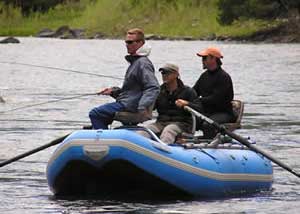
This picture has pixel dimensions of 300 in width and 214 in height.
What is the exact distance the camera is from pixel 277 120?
27.8 m

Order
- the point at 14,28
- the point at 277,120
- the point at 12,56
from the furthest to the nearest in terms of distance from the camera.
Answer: the point at 14,28 < the point at 12,56 < the point at 277,120

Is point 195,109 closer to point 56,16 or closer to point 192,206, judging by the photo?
point 192,206

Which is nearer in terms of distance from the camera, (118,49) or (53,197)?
(53,197)

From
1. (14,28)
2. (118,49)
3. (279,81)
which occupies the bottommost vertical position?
(14,28)

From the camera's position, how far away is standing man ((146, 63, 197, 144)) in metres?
15.4

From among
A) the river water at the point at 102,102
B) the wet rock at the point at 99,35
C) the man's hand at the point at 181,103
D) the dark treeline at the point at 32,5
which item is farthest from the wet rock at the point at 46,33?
the man's hand at the point at 181,103

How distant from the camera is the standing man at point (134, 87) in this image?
593 inches

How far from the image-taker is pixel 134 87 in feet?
50.0

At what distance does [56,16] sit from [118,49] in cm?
4005

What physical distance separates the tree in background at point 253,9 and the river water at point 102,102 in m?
16.8

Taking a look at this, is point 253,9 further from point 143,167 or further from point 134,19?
point 143,167

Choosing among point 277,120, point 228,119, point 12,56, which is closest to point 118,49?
point 12,56

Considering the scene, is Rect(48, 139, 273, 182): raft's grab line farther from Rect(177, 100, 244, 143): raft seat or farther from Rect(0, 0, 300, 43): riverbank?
Rect(0, 0, 300, 43): riverbank

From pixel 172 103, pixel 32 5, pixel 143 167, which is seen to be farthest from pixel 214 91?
pixel 32 5
